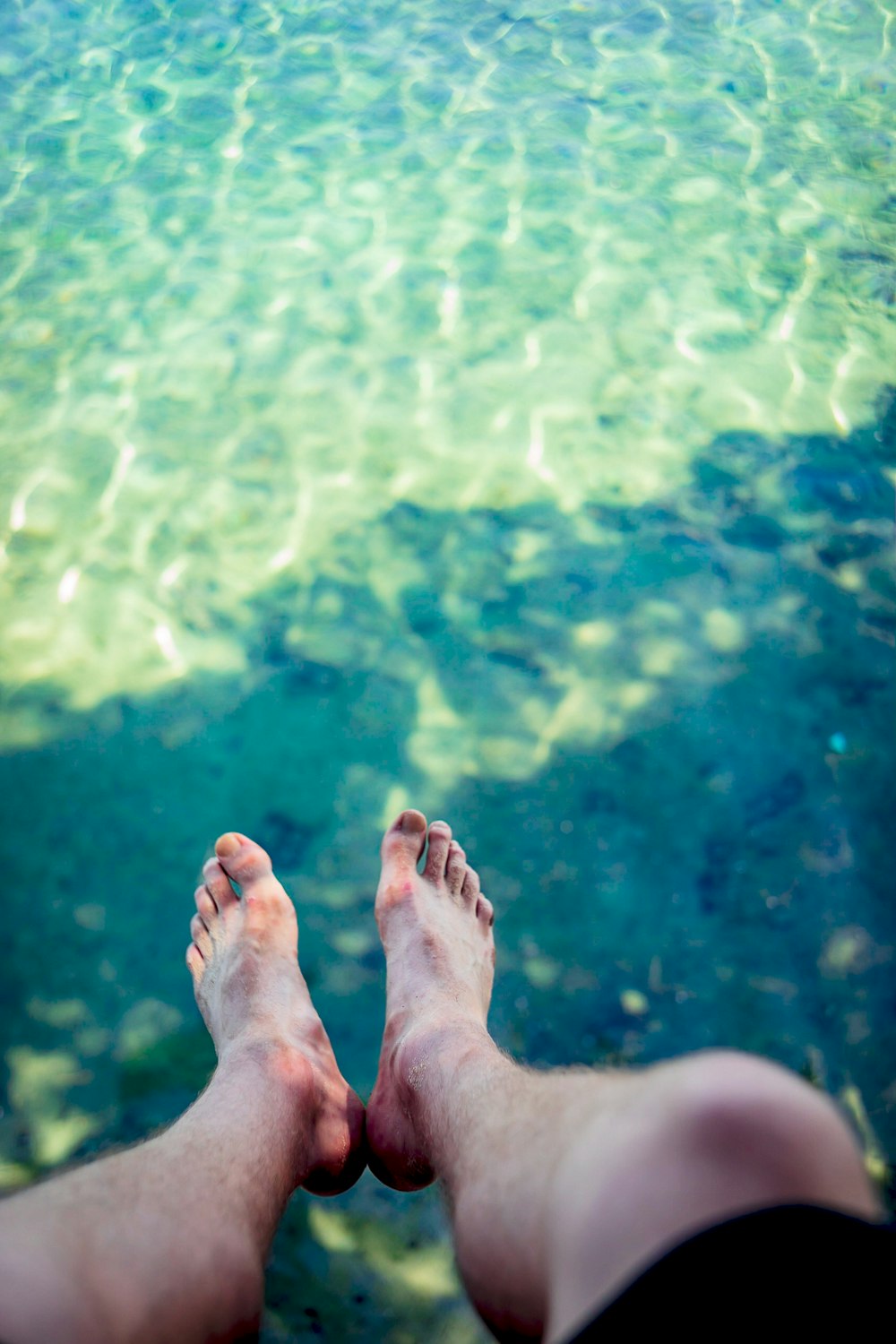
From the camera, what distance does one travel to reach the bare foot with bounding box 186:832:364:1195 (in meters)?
1.38

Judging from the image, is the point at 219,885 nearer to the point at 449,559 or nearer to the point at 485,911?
the point at 485,911

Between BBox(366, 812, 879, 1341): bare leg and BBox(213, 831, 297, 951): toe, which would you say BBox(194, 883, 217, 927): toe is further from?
BBox(366, 812, 879, 1341): bare leg

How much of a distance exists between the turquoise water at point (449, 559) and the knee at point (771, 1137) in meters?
0.72

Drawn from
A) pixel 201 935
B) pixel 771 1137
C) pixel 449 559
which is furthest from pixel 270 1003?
pixel 449 559

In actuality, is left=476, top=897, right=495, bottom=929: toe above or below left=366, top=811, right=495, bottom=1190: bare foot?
below

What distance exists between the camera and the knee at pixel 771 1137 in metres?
0.78

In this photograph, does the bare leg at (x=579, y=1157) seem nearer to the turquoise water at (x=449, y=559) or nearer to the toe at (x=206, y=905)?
the turquoise water at (x=449, y=559)

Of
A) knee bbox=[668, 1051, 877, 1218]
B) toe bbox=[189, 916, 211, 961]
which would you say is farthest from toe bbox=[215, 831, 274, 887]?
knee bbox=[668, 1051, 877, 1218]

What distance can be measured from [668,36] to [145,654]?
141 inches

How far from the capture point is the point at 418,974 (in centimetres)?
157

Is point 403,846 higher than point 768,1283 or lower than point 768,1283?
lower

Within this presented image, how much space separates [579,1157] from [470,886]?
85 cm

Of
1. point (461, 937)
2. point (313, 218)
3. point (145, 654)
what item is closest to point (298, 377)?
point (313, 218)

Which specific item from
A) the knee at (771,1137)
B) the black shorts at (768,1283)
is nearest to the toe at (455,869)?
the knee at (771,1137)
